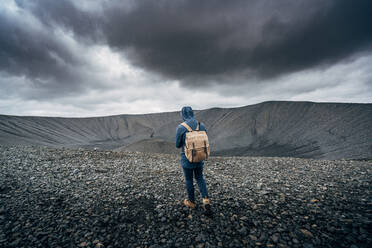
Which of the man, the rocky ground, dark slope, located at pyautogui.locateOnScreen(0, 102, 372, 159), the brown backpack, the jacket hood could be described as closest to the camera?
the rocky ground

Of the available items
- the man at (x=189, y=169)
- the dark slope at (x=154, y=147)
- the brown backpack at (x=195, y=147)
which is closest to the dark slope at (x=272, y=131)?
the dark slope at (x=154, y=147)

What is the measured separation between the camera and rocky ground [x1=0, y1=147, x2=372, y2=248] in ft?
12.1

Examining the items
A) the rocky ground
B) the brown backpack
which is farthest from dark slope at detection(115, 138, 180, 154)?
the brown backpack

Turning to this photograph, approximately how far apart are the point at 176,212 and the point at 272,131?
65.2 meters

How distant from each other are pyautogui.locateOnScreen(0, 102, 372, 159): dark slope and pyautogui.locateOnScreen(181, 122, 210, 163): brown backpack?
32153mm

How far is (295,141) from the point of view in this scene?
49250 millimetres

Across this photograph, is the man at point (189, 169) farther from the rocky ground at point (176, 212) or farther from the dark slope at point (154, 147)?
the dark slope at point (154, 147)

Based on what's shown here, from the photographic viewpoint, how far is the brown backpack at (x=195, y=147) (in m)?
4.62

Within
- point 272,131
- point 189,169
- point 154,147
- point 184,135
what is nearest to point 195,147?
point 184,135

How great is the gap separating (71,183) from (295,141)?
5668 cm

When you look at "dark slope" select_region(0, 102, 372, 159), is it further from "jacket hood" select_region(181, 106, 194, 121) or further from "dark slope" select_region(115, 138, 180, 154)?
"jacket hood" select_region(181, 106, 194, 121)

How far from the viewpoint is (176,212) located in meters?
4.90

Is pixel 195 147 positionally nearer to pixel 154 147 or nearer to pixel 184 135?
pixel 184 135

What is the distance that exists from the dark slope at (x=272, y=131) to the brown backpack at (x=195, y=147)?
1266 inches
